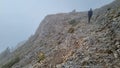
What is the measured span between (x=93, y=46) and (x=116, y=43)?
7.19 ft

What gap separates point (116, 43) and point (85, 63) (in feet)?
10.0

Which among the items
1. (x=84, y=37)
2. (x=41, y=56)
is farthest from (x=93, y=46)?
(x=41, y=56)

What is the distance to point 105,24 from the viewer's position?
26.5m

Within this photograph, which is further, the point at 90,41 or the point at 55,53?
the point at 55,53

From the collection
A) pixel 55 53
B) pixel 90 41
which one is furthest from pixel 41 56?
pixel 90 41

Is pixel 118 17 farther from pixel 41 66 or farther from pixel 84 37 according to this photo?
pixel 41 66

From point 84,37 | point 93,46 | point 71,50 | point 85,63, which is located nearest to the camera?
point 85,63

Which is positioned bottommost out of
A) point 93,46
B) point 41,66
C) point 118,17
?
point 41,66

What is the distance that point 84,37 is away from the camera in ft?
87.5

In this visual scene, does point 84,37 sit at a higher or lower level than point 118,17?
lower

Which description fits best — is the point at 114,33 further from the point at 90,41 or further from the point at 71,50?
the point at 71,50

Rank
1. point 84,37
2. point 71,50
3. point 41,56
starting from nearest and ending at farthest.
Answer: point 71,50, point 84,37, point 41,56

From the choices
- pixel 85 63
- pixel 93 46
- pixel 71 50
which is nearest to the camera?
pixel 85 63

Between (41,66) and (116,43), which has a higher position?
(116,43)
